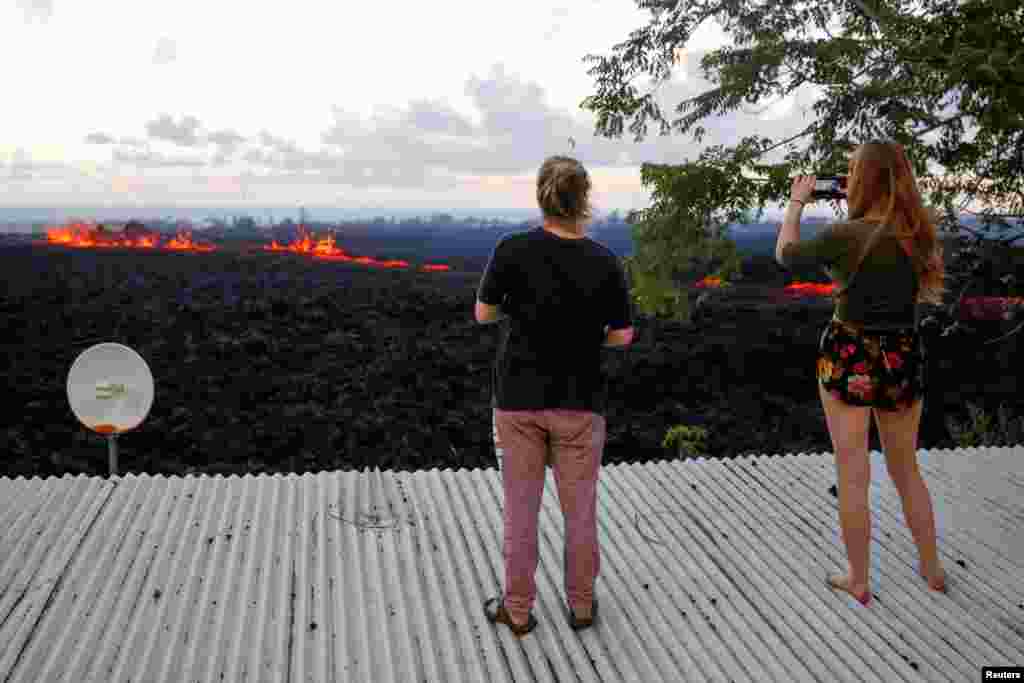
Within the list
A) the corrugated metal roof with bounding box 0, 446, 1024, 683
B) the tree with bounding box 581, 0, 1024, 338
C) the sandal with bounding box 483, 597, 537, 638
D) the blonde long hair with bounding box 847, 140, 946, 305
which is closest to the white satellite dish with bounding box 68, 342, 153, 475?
the corrugated metal roof with bounding box 0, 446, 1024, 683

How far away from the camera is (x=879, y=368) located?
2633 millimetres

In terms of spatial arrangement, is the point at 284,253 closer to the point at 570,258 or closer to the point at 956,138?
the point at 956,138

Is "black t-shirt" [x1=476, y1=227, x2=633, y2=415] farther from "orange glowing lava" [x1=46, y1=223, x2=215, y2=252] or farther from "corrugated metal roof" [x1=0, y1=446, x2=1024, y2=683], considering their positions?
"orange glowing lava" [x1=46, y1=223, x2=215, y2=252]

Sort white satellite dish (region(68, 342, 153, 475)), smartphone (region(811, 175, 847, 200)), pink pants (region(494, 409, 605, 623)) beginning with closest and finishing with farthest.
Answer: pink pants (region(494, 409, 605, 623)), smartphone (region(811, 175, 847, 200)), white satellite dish (region(68, 342, 153, 475))

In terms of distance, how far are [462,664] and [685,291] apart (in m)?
8.36

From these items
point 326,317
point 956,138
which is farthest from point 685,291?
point 326,317

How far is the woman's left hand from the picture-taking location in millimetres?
2678

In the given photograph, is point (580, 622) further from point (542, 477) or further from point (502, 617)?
point (542, 477)

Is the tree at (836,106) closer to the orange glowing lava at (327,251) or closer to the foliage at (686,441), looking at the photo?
the foliage at (686,441)

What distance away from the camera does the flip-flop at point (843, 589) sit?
2.90 meters

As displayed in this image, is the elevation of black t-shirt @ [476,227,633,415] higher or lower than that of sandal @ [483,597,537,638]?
higher

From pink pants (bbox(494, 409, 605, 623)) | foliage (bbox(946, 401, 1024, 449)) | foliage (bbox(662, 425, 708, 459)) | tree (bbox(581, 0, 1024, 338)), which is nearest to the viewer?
pink pants (bbox(494, 409, 605, 623))

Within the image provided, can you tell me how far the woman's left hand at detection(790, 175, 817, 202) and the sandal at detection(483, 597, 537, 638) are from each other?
1811 mm

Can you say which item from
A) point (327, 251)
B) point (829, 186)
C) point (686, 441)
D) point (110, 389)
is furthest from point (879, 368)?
point (327, 251)
